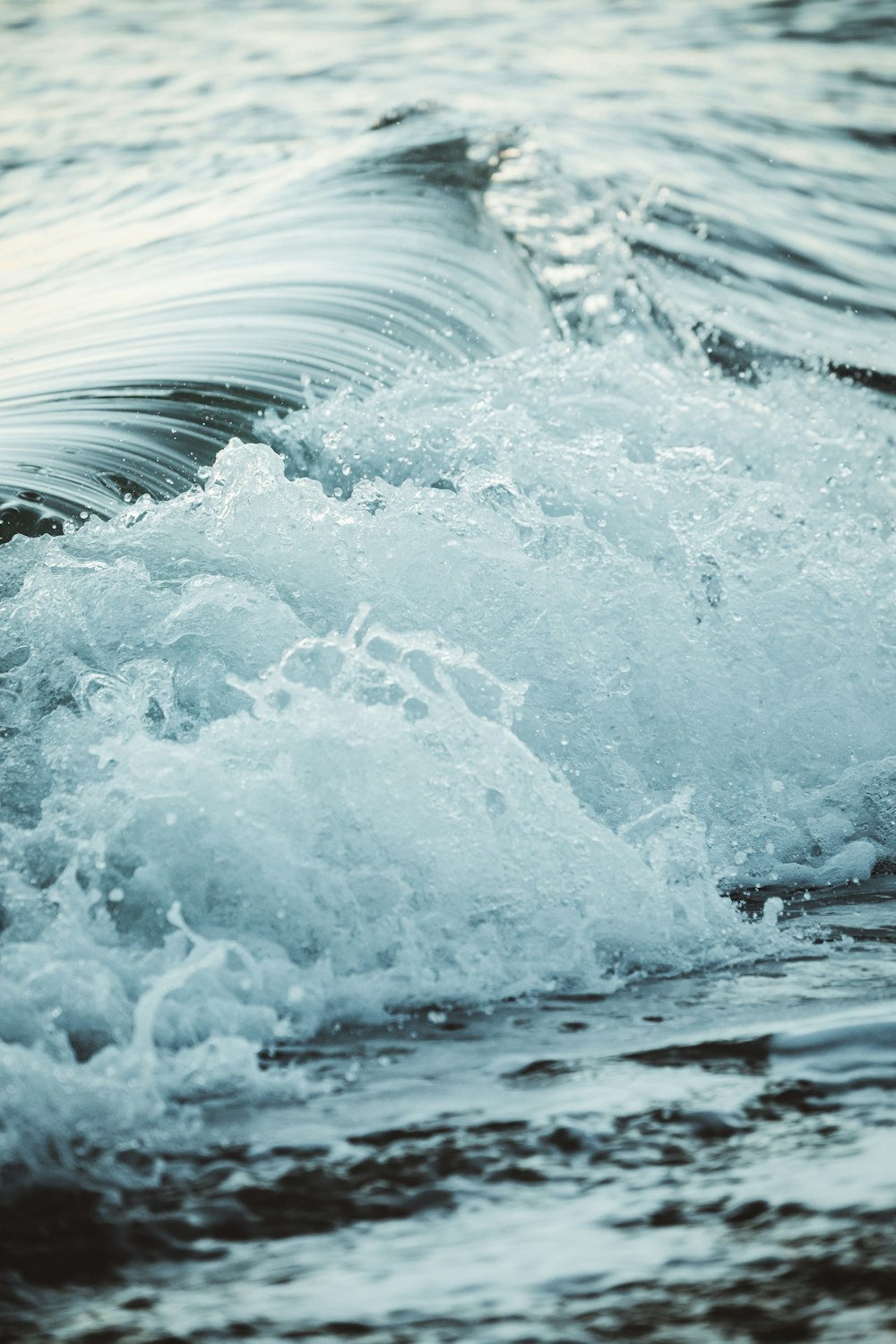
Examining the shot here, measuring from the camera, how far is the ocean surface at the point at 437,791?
180cm

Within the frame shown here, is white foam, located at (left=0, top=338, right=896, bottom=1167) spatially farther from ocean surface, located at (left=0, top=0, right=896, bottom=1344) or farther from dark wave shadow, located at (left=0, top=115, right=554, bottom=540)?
dark wave shadow, located at (left=0, top=115, right=554, bottom=540)

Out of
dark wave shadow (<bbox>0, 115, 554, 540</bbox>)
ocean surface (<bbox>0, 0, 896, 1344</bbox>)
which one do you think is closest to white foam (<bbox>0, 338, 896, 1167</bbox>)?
ocean surface (<bbox>0, 0, 896, 1344</bbox>)

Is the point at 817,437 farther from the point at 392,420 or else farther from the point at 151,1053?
the point at 151,1053

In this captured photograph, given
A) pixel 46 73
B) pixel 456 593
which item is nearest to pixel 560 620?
pixel 456 593

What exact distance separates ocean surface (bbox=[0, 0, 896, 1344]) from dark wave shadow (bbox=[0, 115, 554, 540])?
3 cm

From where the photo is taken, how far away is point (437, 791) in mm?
2809

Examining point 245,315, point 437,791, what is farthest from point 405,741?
point 245,315

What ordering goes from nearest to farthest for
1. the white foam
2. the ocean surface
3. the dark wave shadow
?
1. the ocean surface
2. the white foam
3. the dark wave shadow

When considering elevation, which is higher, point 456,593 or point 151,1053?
point 456,593

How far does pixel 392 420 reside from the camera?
192 inches

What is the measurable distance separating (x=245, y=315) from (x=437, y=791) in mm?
3989

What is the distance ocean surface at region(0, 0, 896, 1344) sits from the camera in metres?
1.80

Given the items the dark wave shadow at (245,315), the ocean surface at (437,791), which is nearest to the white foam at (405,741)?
the ocean surface at (437,791)

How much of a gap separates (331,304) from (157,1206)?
5.04 metres
